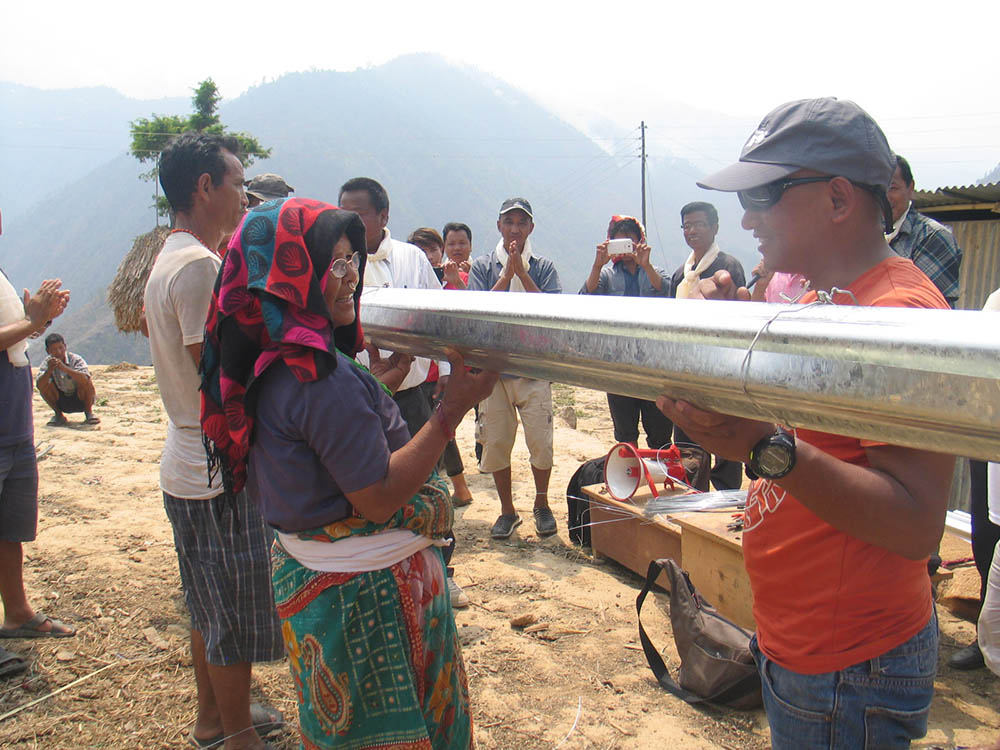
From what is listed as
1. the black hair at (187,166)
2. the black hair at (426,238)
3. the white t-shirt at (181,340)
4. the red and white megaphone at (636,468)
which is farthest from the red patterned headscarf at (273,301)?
the black hair at (426,238)

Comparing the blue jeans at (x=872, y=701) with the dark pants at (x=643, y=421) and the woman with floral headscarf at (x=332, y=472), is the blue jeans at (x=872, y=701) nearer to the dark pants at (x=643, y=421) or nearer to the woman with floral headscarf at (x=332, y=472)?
the woman with floral headscarf at (x=332, y=472)

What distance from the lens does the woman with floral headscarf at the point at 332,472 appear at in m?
1.70

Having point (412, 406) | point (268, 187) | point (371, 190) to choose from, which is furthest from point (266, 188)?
point (412, 406)

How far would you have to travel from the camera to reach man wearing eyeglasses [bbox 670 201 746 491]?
527cm

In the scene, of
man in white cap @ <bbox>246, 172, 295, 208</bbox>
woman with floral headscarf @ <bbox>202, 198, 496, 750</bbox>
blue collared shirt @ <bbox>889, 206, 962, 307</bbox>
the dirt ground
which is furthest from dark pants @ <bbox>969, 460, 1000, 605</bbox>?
man in white cap @ <bbox>246, 172, 295, 208</bbox>

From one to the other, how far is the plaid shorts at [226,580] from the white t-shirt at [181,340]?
10cm

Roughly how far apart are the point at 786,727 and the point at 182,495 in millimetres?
2141

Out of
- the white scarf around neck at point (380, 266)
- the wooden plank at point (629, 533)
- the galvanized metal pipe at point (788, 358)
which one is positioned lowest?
the wooden plank at point (629, 533)

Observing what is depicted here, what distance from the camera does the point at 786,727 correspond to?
1503 millimetres

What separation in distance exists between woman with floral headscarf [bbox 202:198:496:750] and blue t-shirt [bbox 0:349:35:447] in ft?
7.80

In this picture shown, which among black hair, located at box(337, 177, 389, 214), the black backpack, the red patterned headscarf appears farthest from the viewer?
the black backpack

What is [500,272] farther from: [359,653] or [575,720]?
[359,653]

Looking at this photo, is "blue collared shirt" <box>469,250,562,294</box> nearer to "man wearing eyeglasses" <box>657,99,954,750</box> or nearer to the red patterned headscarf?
the red patterned headscarf

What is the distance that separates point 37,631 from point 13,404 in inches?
50.1
